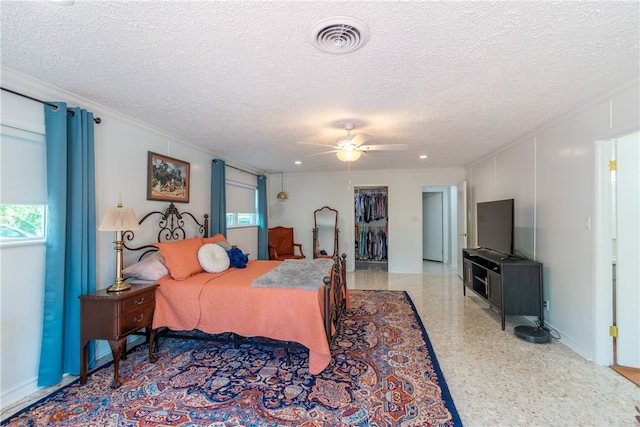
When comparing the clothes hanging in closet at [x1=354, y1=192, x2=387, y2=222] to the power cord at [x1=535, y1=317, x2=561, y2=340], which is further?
the clothes hanging in closet at [x1=354, y1=192, x2=387, y2=222]

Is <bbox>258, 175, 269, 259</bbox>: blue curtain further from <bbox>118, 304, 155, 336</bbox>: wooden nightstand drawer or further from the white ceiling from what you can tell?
<bbox>118, 304, 155, 336</bbox>: wooden nightstand drawer

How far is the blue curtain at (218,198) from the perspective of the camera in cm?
443

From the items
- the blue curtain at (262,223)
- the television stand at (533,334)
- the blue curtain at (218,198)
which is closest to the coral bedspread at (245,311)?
the blue curtain at (218,198)

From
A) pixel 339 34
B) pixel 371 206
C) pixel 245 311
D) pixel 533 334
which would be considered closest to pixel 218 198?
pixel 245 311

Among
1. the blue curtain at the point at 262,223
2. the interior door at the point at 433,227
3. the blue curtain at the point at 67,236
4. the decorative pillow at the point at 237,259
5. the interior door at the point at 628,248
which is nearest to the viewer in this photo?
the blue curtain at the point at 67,236

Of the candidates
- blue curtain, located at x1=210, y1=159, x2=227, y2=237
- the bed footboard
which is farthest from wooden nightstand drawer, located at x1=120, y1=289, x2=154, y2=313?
blue curtain, located at x1=210, y1=159, x2=227, y2=237

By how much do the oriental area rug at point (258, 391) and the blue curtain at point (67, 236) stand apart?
1.03 ft

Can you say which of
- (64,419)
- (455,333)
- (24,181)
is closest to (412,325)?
(455,333)

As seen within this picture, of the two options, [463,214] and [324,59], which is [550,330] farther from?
[324,59]

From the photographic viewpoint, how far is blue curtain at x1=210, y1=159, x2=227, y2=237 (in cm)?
443

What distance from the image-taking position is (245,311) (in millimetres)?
2549

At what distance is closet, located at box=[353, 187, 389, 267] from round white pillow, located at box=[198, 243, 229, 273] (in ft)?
14.8

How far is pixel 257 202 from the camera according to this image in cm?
618

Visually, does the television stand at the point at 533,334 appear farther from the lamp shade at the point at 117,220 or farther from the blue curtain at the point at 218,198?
the blue curtain at the point at 218,198
